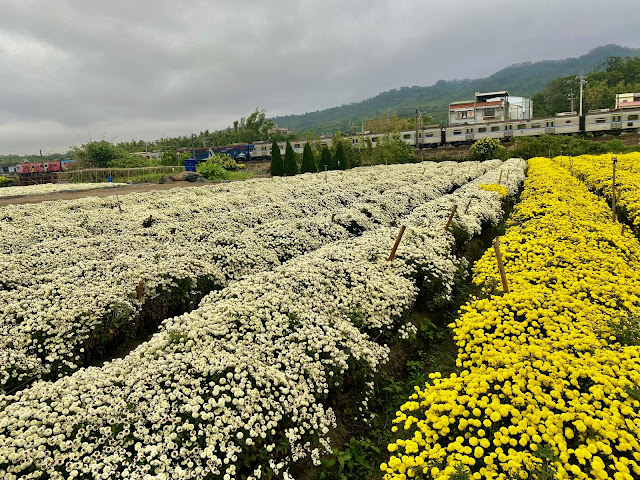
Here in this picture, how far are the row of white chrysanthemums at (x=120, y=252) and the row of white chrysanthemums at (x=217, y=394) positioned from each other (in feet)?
4.97

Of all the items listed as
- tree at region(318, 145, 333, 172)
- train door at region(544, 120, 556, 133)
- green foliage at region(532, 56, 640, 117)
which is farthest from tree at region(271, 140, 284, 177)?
green foliage at region(532, 56, 640, 117)

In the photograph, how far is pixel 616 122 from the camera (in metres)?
54.8

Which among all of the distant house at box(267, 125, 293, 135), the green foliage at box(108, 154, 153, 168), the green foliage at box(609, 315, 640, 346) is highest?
the distant house at box(267, 125, 293, 135)

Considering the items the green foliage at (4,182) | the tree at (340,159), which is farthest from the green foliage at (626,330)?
the green foliage at (4,182)

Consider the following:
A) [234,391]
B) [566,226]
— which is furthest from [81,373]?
[566,226]

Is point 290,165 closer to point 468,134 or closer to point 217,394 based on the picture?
point 468,134

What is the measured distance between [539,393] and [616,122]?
6882cm

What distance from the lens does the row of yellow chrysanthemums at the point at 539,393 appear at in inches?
125

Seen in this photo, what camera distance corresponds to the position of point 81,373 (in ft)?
14.8

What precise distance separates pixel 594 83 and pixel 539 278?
113m

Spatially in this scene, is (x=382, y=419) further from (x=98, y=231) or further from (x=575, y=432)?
(x=98, y=231)

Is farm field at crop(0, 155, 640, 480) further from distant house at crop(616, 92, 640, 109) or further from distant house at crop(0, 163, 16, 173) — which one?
distant house at crop(616, 92, 640, 109)

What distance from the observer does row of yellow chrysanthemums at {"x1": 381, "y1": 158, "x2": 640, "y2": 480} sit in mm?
3168

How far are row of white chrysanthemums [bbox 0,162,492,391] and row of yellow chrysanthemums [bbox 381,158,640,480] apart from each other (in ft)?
16.7
